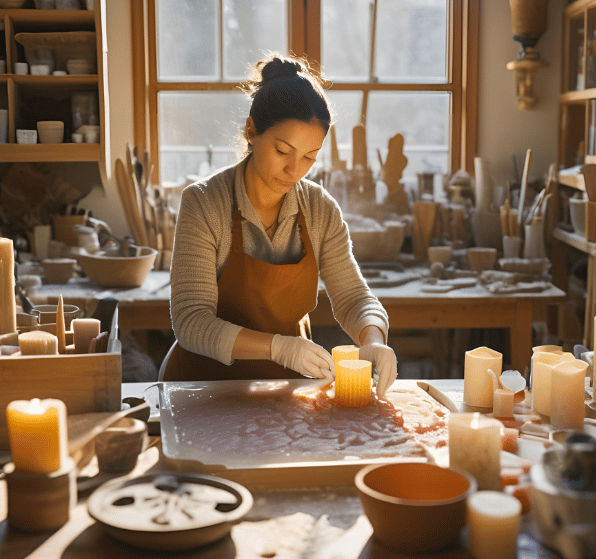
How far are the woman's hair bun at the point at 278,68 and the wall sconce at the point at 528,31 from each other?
7.38 ft

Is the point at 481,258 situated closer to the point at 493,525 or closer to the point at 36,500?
the point at 493,525

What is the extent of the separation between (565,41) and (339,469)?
338 centimetres

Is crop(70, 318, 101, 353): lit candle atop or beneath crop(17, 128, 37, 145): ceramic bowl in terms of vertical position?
beneath

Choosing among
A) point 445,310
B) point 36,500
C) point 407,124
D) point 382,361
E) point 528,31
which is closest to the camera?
point 36,500

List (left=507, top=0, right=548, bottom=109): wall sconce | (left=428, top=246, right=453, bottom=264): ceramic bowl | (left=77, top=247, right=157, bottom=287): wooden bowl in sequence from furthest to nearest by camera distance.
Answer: (left=507, top=0, right=548, bottom=109): wall sconce, (left=428, top=246, right=453, bottom=264): ceramic bowl, (left=77, top=247, right=157, bottom=287): wooden bowl

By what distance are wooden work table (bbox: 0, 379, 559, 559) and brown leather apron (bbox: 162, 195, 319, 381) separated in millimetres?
839

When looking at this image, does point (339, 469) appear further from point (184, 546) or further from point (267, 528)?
point (184, 546)

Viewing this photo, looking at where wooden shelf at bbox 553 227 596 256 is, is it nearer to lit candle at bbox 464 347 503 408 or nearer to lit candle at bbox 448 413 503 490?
lit candle at bbox 464 347 503 408

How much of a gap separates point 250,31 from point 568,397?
313cm

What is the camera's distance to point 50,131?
3516mm

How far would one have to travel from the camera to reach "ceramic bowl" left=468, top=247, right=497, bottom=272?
138 inches

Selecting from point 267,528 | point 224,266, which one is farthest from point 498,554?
point 224,266

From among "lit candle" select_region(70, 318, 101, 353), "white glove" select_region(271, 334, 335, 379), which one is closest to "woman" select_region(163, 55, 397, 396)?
"white glove" select_region(271, 334, 335, 379)

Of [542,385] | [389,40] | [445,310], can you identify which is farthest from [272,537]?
[389,40]
